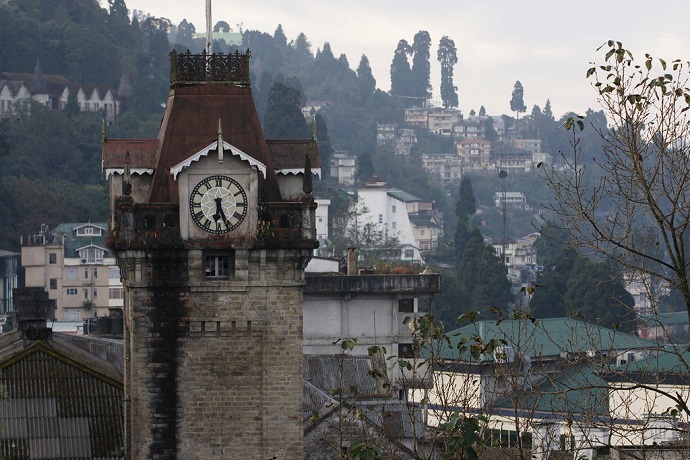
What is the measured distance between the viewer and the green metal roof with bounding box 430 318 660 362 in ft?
98.9

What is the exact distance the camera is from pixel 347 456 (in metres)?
29.9

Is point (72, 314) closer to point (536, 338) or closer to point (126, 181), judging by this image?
point (536, 338)

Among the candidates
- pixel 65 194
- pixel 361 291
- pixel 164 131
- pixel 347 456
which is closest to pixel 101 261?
pixel 65 194

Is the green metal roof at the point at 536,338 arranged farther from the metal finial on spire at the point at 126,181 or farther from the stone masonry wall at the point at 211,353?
the metal finial on spire at the point at 126,181

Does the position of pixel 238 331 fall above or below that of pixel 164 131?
below

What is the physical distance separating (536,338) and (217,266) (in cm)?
5160

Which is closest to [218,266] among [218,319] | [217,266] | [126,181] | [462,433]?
[217,266]

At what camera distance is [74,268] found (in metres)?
176

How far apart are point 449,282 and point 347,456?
149545mm

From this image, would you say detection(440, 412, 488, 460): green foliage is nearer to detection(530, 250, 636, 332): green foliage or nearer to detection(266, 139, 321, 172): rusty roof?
detection(266, 139, 321, 172): rusty roof

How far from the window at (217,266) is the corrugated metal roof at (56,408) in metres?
4.24

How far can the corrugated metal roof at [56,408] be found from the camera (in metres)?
42.4

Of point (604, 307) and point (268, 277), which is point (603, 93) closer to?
point (268, 277)

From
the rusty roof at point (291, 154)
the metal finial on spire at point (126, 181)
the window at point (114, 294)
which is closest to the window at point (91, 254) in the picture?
the window at point (114, 294)
